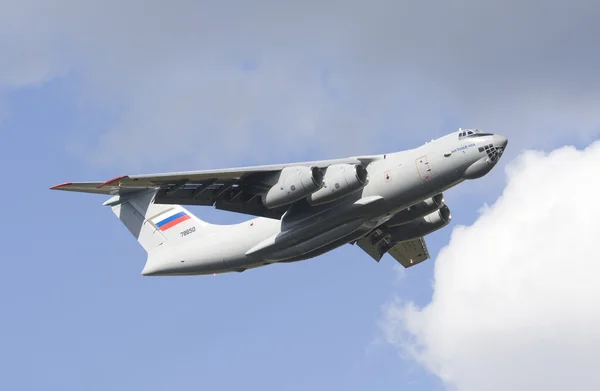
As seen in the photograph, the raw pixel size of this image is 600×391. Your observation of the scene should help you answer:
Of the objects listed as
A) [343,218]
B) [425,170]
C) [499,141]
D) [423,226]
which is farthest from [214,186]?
[499,141]

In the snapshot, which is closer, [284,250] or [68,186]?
[68,186]

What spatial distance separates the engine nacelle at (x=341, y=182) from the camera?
24.1 m

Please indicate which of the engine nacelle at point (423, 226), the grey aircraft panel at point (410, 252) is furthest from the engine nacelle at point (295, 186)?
the grey aircraft panel at point (410, 252)

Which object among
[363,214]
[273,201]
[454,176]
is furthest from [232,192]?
[454,176]

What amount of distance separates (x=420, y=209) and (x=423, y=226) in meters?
1.59

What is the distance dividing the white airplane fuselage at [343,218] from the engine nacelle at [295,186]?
43.8 inches

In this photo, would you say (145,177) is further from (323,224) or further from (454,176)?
(454,176)

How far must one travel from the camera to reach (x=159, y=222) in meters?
29.7

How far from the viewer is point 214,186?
25.9 m

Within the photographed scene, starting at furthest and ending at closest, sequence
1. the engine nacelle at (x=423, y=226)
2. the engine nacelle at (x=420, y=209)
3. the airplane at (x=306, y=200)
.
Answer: the engine nacelle at (x=423, y=226) < the engine nacelle at (x=420, y=209) < the airplane at (x=306, y=200)

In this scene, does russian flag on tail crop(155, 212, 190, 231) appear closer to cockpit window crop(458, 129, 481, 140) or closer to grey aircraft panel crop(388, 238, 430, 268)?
grey aircraft panel crop(388, 238, 430, 268)

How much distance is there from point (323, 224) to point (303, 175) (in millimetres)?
1678

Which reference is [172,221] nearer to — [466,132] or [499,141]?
[466,132]

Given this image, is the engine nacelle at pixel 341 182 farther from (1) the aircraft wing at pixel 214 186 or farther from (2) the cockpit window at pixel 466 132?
Answer: (2) the cockpit window at pixel 466 132
